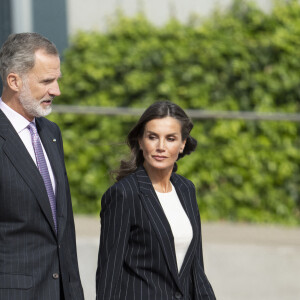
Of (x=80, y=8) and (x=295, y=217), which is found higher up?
(x=80, y=8)

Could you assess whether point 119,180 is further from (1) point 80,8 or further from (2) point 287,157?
(1) point 80,8

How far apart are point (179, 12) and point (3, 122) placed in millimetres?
5950

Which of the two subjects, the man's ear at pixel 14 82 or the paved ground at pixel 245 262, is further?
the paved ground at pixel 245 262

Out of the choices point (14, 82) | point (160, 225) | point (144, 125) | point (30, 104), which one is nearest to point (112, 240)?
point (160, 225)

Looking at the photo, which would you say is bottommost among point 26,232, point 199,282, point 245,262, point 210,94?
point 245,262

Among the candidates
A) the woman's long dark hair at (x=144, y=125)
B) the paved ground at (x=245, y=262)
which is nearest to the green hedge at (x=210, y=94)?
the paved ground at (x=245, y=262)

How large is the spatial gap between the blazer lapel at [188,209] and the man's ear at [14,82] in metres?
0.91

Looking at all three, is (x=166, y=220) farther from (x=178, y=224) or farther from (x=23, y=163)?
(x=23, y=163)

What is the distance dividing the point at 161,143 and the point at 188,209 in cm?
34

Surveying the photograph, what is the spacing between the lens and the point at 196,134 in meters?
8.61

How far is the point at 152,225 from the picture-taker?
385 centimetres

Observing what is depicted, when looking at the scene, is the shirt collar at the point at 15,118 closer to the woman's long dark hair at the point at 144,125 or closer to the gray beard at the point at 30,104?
the gray beard at the point at 30,104

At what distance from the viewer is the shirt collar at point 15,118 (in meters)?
3.80

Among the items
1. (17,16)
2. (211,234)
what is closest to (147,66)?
(17,16)
